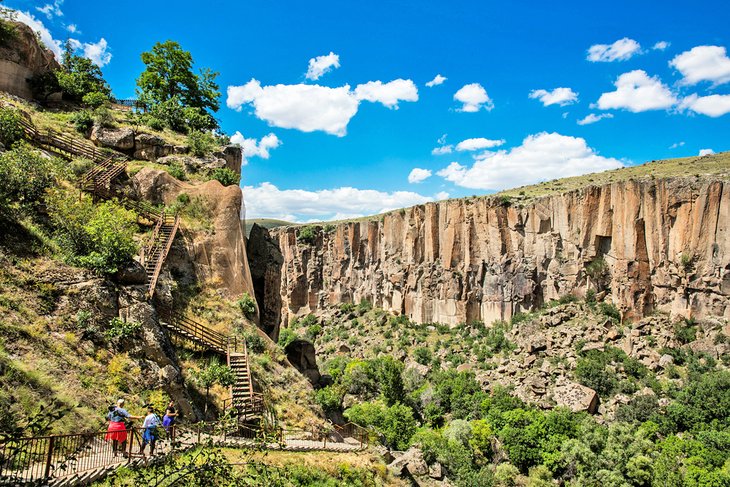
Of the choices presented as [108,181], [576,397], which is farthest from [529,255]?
[108,181]

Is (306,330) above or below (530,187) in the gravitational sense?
below

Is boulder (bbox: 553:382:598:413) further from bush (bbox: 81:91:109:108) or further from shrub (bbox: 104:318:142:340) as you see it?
bush (bbox: 81:91:109:108)

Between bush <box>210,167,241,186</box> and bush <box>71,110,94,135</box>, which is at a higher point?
bush <box>71,110,94,135</box>

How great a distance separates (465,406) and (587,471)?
53.0 ft

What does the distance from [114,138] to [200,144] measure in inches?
211

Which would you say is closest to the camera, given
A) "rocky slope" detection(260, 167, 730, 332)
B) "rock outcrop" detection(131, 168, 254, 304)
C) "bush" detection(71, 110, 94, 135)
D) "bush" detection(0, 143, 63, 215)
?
"bush" detection(0, 143, 63, 215)

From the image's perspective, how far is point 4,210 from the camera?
18.5 meters

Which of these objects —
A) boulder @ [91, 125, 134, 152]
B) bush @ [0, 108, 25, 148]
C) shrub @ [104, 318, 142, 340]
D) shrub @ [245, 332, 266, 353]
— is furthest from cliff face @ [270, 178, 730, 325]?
bush @ [0, 108, 25, 148]

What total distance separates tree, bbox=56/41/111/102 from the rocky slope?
62.1 ft

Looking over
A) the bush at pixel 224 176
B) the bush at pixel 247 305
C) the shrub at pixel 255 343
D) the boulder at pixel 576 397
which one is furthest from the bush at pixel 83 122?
the boulder at pixel 576 397

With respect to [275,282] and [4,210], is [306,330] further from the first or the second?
[4,210]

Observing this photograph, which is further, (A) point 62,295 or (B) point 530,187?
(B) point 530,187

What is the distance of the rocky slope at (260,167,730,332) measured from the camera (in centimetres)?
5069

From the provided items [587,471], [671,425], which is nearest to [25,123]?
[587,471]
